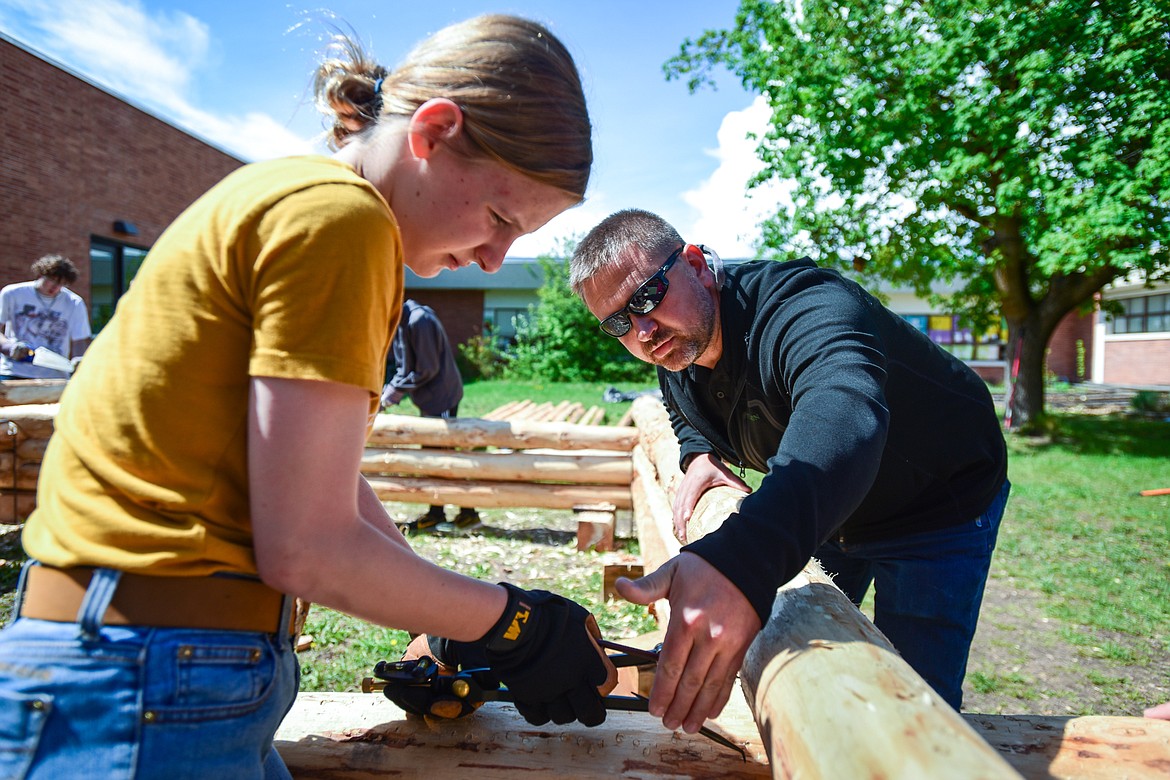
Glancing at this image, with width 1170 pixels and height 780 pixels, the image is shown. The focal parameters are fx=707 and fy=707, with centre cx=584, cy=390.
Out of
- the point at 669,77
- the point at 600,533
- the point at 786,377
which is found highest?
the point at 669,77

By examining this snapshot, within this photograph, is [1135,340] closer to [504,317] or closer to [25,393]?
[504,317]

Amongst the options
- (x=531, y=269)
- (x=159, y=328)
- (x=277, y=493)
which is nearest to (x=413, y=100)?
(x=159, y=328)

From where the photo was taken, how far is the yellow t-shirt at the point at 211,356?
0.94 metres

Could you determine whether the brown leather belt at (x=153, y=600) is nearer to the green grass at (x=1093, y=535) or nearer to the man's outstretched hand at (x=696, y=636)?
the man's outstretched hand at (x=696, y=636)

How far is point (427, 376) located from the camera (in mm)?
6887

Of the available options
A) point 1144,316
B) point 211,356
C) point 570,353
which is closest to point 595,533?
point 211,356

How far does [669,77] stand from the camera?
14930 mm

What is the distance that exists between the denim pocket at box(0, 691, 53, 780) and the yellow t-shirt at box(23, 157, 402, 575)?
0.19 metres

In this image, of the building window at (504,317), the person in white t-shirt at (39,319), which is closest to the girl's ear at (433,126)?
the person in white t-shirt at (39,319)

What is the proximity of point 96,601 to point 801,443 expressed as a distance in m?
1.22

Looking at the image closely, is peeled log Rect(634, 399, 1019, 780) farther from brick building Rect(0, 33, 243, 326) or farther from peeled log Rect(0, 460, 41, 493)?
brick building Rect(0, 33, 243, 326)

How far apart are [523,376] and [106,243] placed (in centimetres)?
1197

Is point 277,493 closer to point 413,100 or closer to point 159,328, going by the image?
point 159,328

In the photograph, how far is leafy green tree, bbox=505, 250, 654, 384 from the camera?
23.0m
